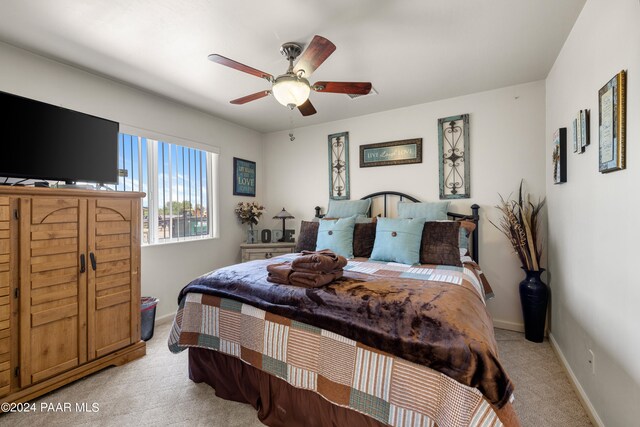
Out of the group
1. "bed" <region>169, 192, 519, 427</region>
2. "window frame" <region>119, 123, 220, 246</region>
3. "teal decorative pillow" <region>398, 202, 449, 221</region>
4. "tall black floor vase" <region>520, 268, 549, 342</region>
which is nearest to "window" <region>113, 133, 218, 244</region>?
"window frame" <region>119, 123, 220, 246</region>

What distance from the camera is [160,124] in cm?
308

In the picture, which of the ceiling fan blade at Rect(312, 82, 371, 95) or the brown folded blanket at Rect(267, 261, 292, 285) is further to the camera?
the ceiling fan blade at Rect(312, 82, 371, 95)

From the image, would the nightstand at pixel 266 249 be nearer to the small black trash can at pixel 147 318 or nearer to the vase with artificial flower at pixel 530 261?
the small black trash can at pixel 147 318

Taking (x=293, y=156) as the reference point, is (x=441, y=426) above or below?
below

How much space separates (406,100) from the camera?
10.5 feet

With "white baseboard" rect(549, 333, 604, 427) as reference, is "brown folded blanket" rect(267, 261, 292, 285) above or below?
above

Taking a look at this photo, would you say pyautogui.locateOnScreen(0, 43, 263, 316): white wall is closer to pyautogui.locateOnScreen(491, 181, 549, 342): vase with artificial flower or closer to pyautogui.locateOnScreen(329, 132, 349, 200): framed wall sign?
pyautogui.locateOnScreen(329, 132, 349, 200): framed wall sign

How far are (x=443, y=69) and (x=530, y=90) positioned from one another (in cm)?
104

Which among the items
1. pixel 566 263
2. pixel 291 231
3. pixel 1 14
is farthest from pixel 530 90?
pixel 1 14

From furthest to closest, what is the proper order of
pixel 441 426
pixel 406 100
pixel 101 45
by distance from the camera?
pixel 406 100 < pixel 101 45 < pixel 441 426

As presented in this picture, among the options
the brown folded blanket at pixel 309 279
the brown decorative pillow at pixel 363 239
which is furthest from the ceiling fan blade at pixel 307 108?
the brown folded blanket at pixel 309 279

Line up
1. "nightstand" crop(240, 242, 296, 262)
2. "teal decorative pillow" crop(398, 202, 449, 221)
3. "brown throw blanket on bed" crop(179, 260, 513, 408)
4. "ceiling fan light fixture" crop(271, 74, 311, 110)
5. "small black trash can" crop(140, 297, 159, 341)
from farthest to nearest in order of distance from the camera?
1. "nightstand" crop(240, 242, 296, 262)
2. "teal decorative pillow" crop(398, 202, 449, 221)
3. "small black trash can" crop(140, 297, 159, 341)
4. "ceiling fan light fixture" crop(271, 74, 311, 110)
5. "brown throw blanket on bed" crop(179, 260, 513, 408)

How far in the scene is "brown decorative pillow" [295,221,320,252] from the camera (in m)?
3.08

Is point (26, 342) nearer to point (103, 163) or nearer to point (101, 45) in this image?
point (103, 163)
